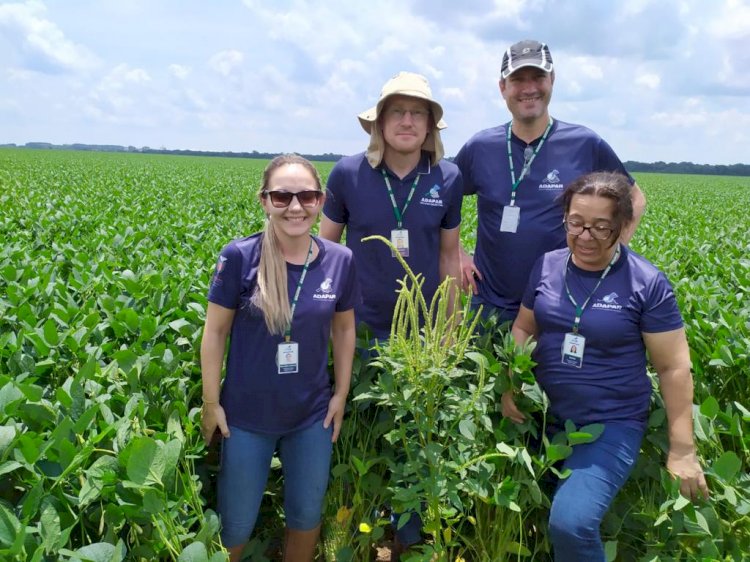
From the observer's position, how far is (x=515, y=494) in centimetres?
240

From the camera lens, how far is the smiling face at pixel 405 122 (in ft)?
9.86

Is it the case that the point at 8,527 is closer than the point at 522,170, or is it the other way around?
the point at 8,527

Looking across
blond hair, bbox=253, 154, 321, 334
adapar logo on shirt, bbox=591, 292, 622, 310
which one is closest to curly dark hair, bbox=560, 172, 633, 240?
adapar logo on shirt, bbox=591, 292, 622, 310

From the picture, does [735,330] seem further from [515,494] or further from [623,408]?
[515,494]

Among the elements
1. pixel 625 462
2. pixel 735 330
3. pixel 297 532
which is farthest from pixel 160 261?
pixel 735 330

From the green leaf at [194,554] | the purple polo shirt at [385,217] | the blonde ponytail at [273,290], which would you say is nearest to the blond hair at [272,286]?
the blonde ponytail at [273,290]

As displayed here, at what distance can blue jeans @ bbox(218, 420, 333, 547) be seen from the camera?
98.0 inches

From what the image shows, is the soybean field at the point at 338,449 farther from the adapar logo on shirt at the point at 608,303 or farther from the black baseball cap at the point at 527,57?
the black baseball cap at the point at 527,57

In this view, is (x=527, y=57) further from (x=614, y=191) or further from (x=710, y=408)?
(x=710, y=408)

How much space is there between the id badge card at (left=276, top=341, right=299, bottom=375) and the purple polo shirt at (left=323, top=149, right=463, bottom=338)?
0.83m

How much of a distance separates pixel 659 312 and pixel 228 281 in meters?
1.76

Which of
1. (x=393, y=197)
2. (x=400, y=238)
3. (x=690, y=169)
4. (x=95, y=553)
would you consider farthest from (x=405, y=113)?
(x=690, y=169)

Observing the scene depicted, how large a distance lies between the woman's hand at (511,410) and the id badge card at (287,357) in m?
0.95

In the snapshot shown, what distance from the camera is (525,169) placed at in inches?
131
